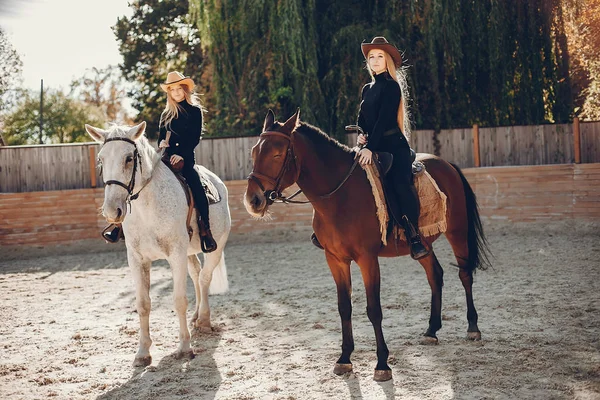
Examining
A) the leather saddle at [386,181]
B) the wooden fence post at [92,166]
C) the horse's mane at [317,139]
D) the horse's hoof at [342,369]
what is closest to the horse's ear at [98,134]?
the horse's mane at [317,139]

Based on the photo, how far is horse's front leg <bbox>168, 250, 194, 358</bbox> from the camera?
19.5 ft

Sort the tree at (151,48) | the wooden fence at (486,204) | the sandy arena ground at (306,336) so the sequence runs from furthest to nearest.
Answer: the tree at (151,48)
the wooden fence at (486,204)
the sandy arena ground at (306,336)

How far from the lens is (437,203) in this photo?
5.92 m

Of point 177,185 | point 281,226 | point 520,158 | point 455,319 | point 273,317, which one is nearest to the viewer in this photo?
point 177,185

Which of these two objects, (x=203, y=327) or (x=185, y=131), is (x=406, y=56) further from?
(x=203, y=327)

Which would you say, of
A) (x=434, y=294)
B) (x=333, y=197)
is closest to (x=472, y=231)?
(x=434, y=294)

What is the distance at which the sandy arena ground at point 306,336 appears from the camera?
4.88m

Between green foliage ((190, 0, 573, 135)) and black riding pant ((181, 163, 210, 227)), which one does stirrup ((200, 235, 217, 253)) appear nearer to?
black riding pant ((181, 163, 210, 227))

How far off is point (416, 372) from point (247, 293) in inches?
173

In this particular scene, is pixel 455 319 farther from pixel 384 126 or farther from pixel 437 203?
pixel 384 126

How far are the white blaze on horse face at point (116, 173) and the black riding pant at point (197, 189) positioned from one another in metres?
1.10

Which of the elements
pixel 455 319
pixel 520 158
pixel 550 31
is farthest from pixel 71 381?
pixel 550 31

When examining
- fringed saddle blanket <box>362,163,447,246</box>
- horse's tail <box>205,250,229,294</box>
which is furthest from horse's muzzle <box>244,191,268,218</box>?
horse's tail <box>205,250,229,294</box>

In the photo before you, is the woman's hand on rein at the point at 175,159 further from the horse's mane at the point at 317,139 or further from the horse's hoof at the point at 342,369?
the horse's hoof at the point at 342,369
